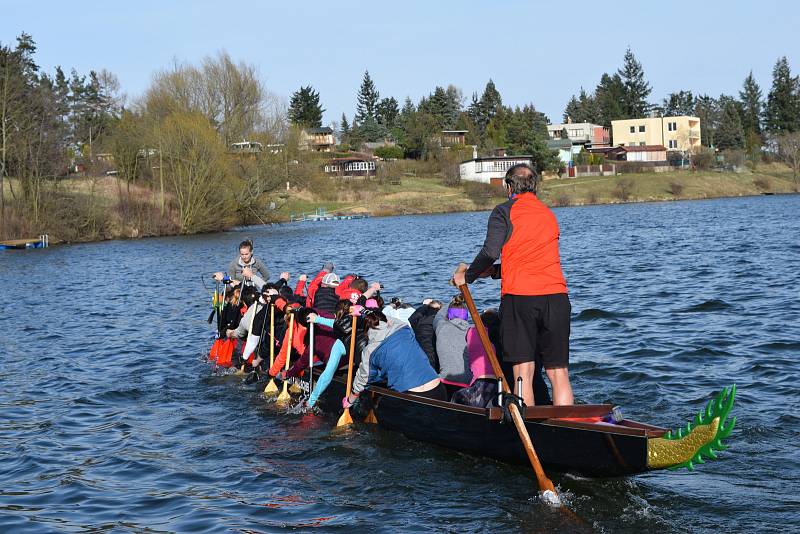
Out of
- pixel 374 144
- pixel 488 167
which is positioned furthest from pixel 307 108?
pixel 488 167

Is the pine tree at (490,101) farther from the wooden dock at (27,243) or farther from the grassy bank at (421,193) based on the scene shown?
the wooden dock at (27,243)

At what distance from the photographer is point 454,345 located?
29.7 feet

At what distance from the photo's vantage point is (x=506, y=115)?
11238 cm

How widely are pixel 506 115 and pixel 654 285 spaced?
93.9m

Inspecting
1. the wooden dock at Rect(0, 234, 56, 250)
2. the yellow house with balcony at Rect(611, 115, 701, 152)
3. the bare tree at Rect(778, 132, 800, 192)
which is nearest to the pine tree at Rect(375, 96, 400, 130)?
the yellow house with balcony at Rect(611, 115, 701, 152)

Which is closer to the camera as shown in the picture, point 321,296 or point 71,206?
point 321,296

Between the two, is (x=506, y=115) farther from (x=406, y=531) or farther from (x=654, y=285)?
(x=406, y=531)

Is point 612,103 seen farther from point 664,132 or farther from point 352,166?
point 352,166

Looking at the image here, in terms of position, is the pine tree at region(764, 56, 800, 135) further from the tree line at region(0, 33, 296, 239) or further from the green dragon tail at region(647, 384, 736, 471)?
the green dragon tail at region(647, 384, 736, 471)

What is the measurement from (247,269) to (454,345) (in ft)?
19.2

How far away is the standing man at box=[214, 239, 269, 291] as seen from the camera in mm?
13969

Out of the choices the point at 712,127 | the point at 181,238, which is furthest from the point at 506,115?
the point at 181,238

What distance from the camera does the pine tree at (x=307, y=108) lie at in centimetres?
10975

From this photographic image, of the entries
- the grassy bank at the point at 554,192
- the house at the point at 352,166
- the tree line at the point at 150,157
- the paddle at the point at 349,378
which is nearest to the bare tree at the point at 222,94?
the tree line at the point at 150,157
